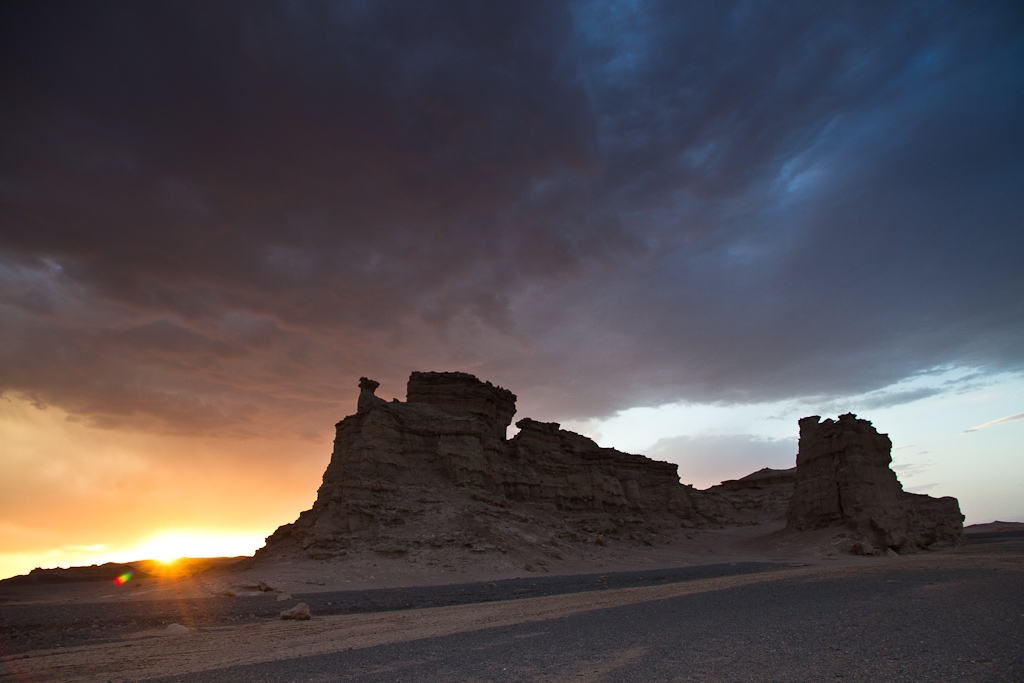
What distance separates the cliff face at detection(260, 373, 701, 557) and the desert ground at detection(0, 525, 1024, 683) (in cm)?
1171

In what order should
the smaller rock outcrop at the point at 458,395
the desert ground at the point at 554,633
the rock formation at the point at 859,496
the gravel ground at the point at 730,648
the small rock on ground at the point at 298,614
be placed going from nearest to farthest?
the gravel ground at the point at 730,648 → the desert ground at the point at 554,633 → the small rock on ground at the point at 298,614 → the rock formation at the point at 859,496 → the smaller rock outcrop at the point at 458,395

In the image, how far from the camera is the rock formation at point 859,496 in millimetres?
48031

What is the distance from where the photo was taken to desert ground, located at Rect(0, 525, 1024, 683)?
9.70 metres

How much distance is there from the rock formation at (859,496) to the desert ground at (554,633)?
69.0 feet

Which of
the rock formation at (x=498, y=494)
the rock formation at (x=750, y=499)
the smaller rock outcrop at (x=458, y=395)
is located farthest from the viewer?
the rock formation at (x=750, y=499)

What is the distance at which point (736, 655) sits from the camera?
33.6 feet

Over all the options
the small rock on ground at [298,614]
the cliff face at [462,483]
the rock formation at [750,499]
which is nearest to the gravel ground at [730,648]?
the small rock on ground at [298,614]

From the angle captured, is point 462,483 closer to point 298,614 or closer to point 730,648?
point 298,614

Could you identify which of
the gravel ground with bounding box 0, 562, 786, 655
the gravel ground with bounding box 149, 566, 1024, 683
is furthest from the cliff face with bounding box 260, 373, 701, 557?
the gravel ground with bounding box 149, 566, 1024, 683

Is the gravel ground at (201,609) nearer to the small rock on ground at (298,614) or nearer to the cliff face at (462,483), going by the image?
the small rock on ground at (298,614)

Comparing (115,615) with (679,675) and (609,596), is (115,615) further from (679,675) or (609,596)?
(679,675)

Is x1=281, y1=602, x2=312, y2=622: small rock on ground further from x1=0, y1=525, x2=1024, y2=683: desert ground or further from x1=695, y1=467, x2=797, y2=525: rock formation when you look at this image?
x1=695, y1=467, x2=797, y2=525: rock formation

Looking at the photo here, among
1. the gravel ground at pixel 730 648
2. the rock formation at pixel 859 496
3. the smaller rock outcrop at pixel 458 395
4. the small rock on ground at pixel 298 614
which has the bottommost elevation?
the gravel ground at pixel 730 648

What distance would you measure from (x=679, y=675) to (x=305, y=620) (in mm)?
16615
